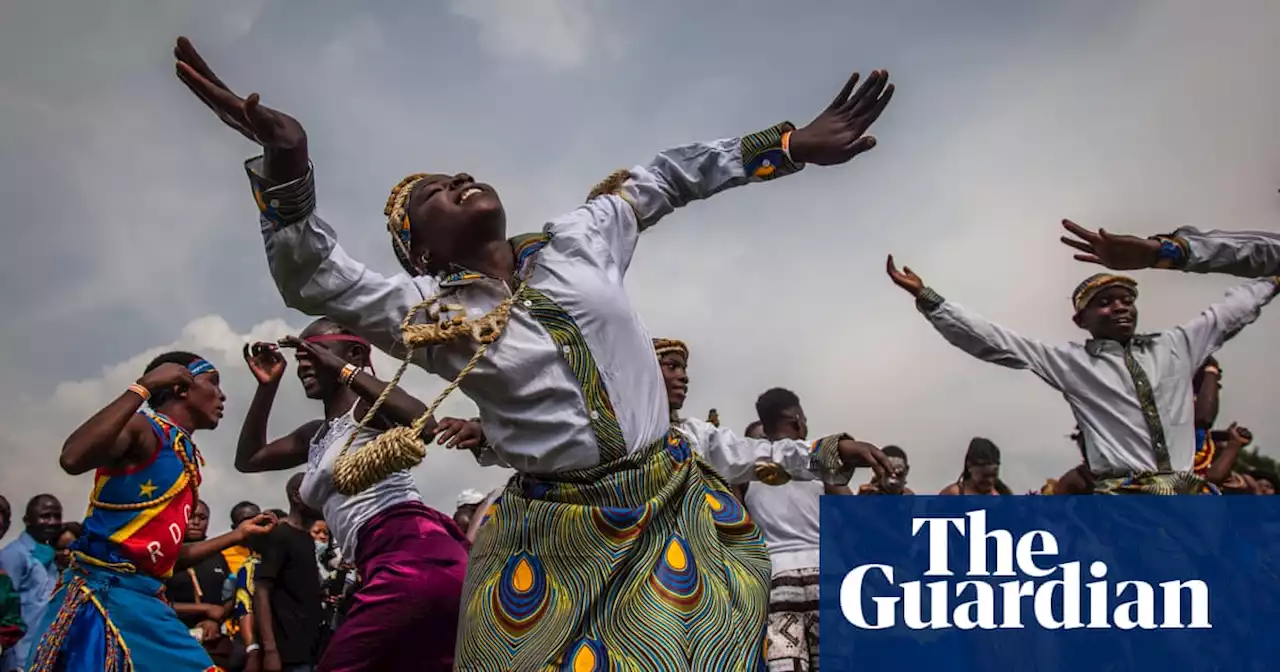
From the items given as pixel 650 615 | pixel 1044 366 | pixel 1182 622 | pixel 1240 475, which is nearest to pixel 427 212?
pixel 650 615

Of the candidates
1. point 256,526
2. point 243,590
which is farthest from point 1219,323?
point 243,590

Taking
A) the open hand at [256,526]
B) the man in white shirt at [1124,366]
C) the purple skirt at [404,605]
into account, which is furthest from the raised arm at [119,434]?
the man in white shirt at [1124,366]

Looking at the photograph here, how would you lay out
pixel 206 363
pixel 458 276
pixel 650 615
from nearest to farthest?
pixel 650 615 → pixel 458 276 → pixel 206 363

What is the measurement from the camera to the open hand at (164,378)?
4.66m

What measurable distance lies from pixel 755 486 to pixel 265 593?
289 cm

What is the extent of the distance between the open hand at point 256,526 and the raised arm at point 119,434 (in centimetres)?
59

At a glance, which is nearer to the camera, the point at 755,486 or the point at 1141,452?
the point at 1141,452

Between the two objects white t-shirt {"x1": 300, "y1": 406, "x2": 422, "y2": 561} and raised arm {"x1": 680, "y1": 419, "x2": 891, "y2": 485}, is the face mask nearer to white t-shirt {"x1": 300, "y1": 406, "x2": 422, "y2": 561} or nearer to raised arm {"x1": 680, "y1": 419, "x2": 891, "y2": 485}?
white t-shirt {"x1": 300, "y1": 406, "x2": 422, "y2": 561}

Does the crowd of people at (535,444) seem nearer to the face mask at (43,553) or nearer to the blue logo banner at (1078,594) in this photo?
the blue logo banner at (1078,594)

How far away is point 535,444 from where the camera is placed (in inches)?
124

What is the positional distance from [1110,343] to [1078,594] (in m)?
1.26

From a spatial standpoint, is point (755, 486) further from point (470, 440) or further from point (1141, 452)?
point (470, 440)

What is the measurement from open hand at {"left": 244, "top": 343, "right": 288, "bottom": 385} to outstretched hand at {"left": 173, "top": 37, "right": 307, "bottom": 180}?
2.07 meters

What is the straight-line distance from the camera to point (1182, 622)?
6.27 metres
